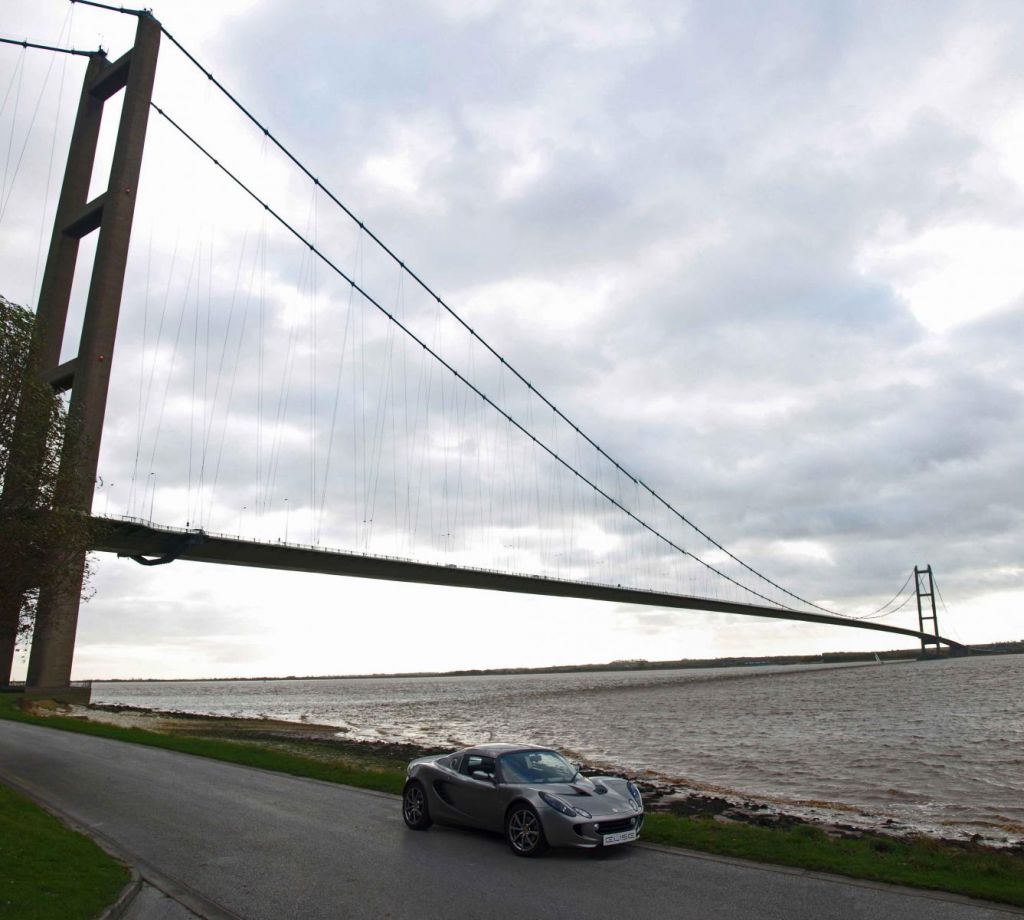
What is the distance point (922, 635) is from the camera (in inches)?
5822

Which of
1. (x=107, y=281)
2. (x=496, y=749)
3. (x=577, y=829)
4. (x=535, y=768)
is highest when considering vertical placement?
(x=107, y=281)

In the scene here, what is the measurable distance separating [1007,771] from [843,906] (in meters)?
20.4

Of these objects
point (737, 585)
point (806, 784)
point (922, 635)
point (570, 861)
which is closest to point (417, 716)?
point (806, 784)

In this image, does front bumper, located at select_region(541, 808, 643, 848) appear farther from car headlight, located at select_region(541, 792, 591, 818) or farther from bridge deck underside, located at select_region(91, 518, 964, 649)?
bridge deck underside, located at select_region(91, 518, 964, 649)

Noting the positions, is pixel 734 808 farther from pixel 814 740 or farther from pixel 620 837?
pixel 814 740

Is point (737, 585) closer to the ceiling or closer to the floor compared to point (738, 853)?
closer to the ceiling

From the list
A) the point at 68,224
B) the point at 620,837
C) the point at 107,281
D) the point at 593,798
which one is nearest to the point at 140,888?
the point at 593,798

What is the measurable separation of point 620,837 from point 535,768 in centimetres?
163

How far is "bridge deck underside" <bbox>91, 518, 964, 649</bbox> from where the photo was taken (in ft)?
158

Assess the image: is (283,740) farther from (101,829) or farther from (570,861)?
(570,861)

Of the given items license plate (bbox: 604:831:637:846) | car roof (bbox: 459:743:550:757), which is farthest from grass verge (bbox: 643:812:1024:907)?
car roof (bbox: 459:743:550:757)

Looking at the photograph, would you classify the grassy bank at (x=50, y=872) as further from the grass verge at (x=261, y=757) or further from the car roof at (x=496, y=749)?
the grass verge at (x=261, y=757)

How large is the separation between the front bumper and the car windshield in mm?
954

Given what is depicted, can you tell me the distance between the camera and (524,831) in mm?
Result: 10930
